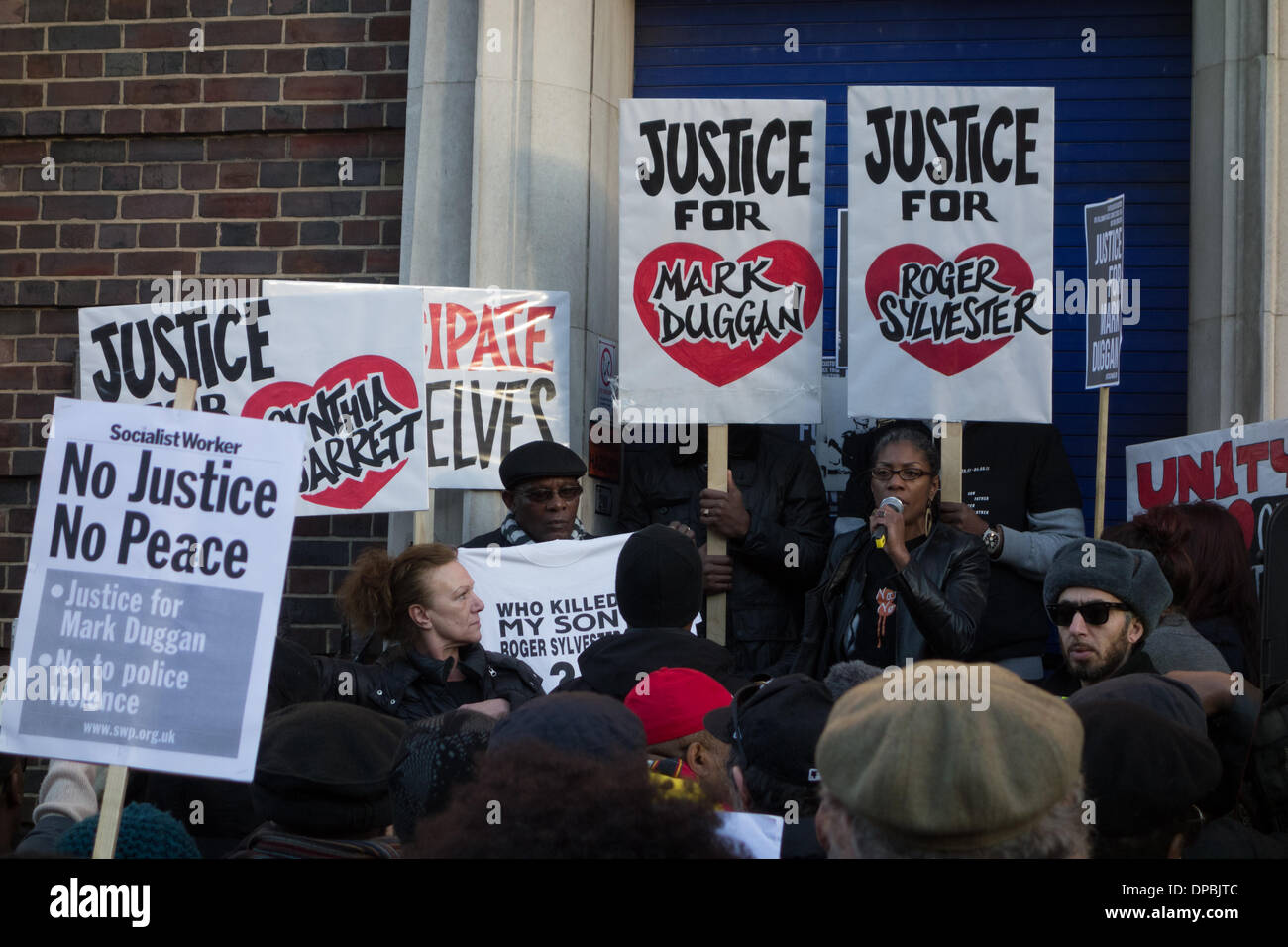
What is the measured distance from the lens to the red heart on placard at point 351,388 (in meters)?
5.96

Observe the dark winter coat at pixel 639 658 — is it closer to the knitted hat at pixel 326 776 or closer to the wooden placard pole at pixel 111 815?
the knitted hat at pixel 326 776

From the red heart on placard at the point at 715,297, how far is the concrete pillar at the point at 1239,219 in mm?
1832

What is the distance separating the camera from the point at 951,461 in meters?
5.64

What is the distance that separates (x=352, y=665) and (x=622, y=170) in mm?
2324

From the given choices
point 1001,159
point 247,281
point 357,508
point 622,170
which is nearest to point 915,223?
point 1001,159

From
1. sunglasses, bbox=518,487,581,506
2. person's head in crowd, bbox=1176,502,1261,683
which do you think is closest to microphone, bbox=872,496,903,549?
person's head in crowd, bbox=1176,502,1261,683

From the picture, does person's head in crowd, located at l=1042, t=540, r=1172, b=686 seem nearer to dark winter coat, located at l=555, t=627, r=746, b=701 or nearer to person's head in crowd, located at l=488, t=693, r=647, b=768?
dark winter coat, located at l=555, t=627, r=746, b=701

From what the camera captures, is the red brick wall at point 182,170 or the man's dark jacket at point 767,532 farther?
the red brick wall at point 182,170

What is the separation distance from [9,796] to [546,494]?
2.75 metres

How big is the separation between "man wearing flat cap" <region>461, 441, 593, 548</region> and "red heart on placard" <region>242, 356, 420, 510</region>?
1.48 feet

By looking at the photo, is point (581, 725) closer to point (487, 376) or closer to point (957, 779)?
point (957, 779)

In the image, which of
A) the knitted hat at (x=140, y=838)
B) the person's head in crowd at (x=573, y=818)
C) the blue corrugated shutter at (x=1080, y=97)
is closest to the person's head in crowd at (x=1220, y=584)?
the blue corrugated shutter at (x=1080, y=97)

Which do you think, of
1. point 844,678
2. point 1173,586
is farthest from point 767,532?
point 844,678

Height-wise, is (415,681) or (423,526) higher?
(423,526)
